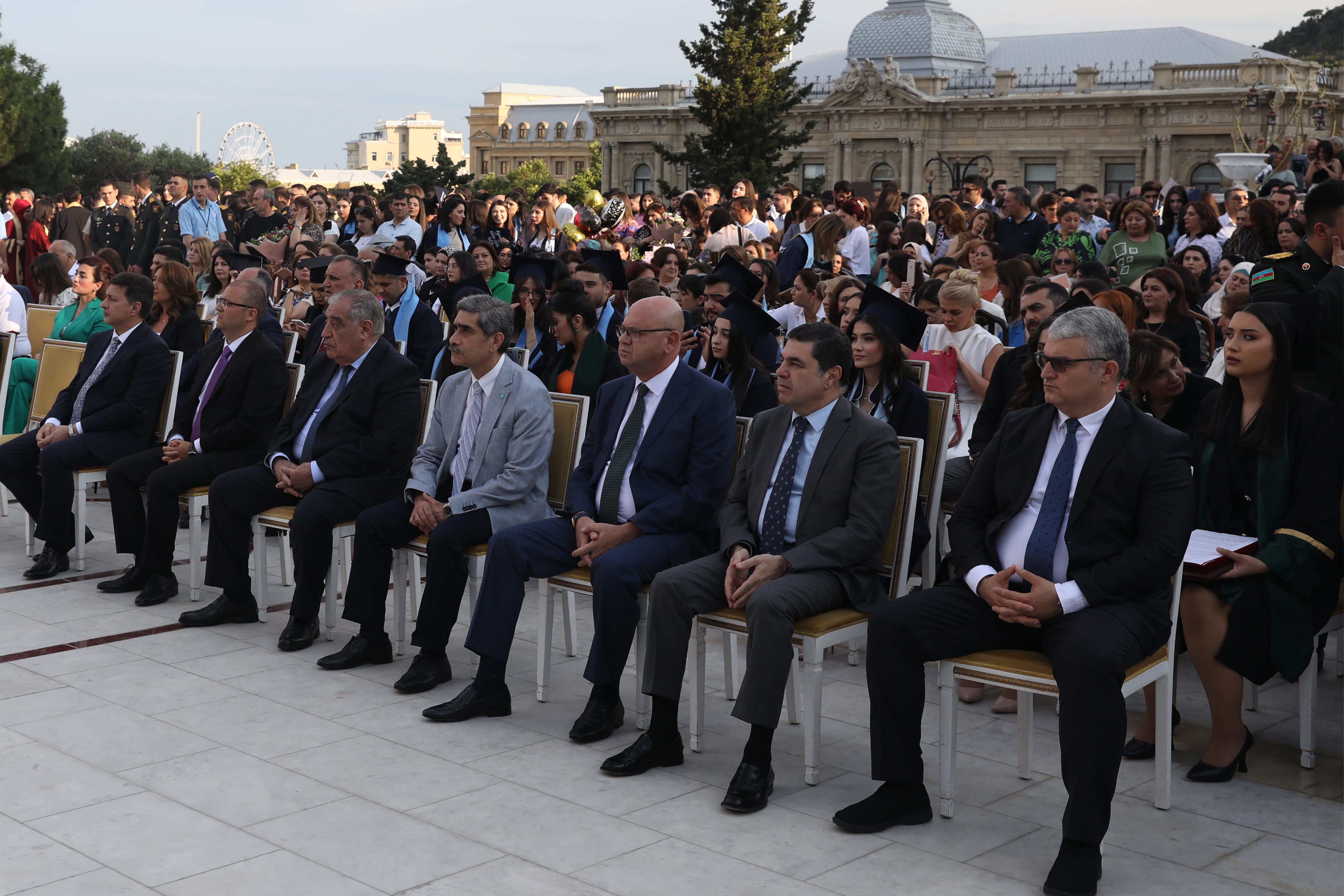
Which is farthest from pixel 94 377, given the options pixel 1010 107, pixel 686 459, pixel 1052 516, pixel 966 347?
pixel 1010 107

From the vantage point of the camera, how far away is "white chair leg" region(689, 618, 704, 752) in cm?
440

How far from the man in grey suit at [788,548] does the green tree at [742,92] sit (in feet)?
112

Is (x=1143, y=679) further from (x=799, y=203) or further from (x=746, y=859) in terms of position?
(x=799, y=203)

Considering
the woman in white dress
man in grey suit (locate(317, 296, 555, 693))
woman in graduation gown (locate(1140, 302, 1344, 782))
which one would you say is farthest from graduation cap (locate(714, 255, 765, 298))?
woman in graduation gown (locate(1140, 302, 1344, 782))

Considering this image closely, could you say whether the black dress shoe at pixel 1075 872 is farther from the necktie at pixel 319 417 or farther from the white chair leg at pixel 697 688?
the necktie at pixel 319 417

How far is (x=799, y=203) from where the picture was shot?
12250 millimetres

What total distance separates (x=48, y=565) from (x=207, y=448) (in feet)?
3.91

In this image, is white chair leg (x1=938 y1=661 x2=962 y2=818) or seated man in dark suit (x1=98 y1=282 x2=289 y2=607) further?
seated man in dark suit (x1=98 y1=282 x2=289 y2=607)

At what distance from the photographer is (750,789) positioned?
399 cm

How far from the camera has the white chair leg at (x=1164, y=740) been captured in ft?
12.8

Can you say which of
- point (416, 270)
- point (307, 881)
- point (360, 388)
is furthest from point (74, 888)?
point (416, 270)

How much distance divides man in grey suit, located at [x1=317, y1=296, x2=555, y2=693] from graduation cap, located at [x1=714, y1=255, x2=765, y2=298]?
1.63 metres

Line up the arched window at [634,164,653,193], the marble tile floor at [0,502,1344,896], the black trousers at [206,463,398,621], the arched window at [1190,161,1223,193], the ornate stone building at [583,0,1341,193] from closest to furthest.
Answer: the marble tile floor at [0,502,1344,896], the black trousers at [206,463,398,621], the arched window at [1190,161,1223,193], the ornate stone building at [583,0,1341,193], the arched window at [634,164,653,193]

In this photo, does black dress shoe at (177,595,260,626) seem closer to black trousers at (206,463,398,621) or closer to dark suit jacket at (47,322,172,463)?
black trousers at (206,463,398,621)
